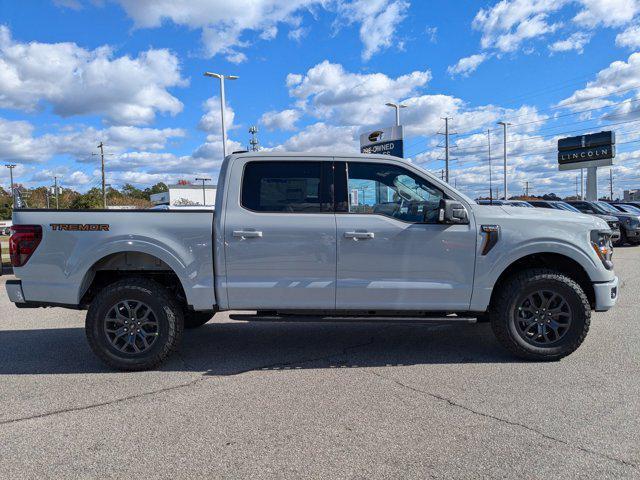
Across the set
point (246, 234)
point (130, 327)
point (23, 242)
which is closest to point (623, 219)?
point (246, 234)

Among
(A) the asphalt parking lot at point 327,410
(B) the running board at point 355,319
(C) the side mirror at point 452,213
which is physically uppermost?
(C) the side mirror at point 452,213

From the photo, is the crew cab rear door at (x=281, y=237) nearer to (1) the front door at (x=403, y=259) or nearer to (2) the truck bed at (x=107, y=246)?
(1) the front door at (x=403, y=259)

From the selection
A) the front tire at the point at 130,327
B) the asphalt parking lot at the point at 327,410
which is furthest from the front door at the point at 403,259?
the front tire at the point at 130,327

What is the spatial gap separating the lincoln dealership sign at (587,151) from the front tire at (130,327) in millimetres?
41982

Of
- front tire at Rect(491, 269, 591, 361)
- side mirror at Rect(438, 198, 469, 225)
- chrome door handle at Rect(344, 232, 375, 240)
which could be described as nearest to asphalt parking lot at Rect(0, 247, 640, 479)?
front tire at Rect(491, 269, 591, 361)

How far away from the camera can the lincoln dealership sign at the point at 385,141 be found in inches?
795

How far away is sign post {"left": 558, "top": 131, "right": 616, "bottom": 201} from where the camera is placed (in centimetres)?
3841

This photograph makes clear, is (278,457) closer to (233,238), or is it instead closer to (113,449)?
(113,449)

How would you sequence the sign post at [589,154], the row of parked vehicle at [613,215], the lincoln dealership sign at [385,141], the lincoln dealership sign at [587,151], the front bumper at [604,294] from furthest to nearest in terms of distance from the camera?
the lincoln dealership sign at [587,151], the sign post at [589,154], the lincoln dealership sign at [385,141], the row of parked vehicle at [613,215], the front bumper at [604,294]

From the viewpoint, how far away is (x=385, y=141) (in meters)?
20.8

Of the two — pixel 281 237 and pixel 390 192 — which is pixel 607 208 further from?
pixel 281 237

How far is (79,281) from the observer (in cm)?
476

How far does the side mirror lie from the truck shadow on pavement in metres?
1.06

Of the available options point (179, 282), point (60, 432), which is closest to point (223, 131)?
point (179, 282)
